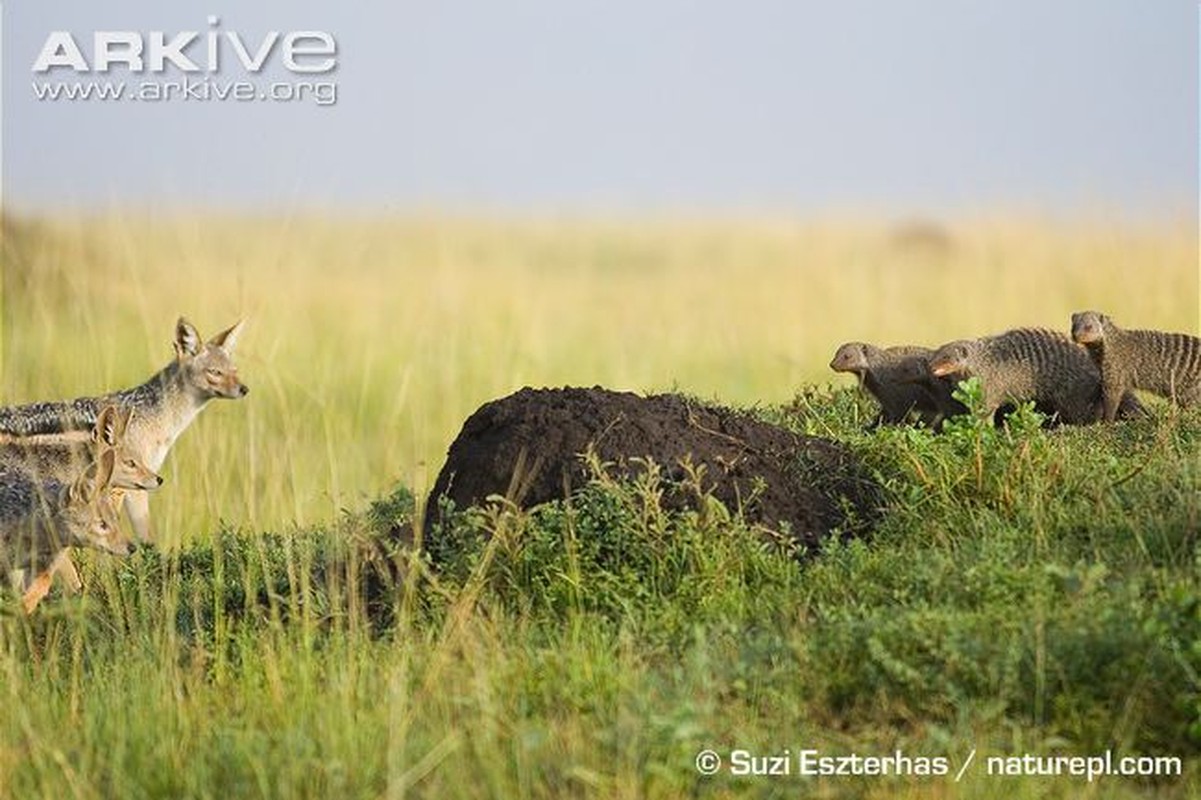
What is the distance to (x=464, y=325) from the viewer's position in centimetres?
1695

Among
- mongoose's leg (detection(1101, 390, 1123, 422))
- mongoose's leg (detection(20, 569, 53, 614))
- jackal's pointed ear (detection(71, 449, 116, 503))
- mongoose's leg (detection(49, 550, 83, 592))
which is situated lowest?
mongoose's leg (detection(20, 569, 53, 614))

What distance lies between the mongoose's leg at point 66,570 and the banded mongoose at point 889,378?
3743mm

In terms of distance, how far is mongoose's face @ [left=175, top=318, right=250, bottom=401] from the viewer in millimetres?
11055

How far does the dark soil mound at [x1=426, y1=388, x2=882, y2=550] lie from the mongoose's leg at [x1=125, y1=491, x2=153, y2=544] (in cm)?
324

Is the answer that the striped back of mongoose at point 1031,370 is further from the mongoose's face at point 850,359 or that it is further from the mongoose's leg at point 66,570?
the mongoose's leg at point 66,570

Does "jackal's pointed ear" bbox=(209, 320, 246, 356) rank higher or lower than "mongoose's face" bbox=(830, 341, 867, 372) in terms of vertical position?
higher

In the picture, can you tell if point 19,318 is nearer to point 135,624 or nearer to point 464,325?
point 464,325

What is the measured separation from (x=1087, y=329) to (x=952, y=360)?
70 cm

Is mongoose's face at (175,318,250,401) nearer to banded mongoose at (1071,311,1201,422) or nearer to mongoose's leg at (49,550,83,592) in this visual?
mongoose's leg at (49,550,83,592)

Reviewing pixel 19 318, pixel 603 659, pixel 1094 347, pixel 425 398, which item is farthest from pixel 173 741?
pixel 19 318

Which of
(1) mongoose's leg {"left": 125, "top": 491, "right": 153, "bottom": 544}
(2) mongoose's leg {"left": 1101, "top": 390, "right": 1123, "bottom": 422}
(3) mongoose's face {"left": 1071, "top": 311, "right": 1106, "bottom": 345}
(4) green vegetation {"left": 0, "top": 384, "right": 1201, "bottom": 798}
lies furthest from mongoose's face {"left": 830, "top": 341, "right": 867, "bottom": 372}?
(1) mongoose's leg {"left": 125, "top": 491, "right": 153, "bottom": 544}

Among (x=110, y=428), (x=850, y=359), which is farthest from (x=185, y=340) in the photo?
(x=850, y=359)

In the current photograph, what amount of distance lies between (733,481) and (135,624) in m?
2.20

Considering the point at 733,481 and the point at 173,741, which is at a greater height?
the point at 733,481
